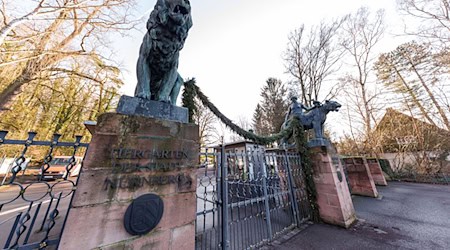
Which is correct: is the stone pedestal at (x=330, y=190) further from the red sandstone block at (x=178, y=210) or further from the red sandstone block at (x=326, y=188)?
the red sandstone block at (x=178, y=210)

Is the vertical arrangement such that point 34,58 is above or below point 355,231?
above

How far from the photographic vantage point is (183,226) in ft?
6.09

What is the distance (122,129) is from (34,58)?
28.2 ft

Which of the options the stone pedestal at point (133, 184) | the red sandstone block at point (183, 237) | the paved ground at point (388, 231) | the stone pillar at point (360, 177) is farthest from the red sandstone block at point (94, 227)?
the stone pillar at point (360, 177)

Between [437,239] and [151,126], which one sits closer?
[151,126]

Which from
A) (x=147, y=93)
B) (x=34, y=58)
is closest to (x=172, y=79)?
(x=147, y=93)

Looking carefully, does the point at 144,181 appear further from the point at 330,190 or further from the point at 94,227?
the point at 330,190

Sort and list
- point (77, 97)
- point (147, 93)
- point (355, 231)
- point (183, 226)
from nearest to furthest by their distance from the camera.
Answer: point (183, 226) → point (147, 93) → point (355, 231) → point (77, 97)

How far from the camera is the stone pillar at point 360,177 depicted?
6.95 metres

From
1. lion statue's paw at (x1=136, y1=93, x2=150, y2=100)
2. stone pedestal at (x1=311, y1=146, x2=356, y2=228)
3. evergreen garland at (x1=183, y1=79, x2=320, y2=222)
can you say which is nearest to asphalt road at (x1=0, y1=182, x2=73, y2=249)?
lion statue's paw at (x1=136, y1=93, x2=150, y2=100)

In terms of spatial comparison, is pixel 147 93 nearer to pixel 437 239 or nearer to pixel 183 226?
pixel 183 226

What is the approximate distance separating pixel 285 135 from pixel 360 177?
584 cm

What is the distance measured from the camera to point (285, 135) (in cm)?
471

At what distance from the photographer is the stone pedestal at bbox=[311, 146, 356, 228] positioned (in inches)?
157
